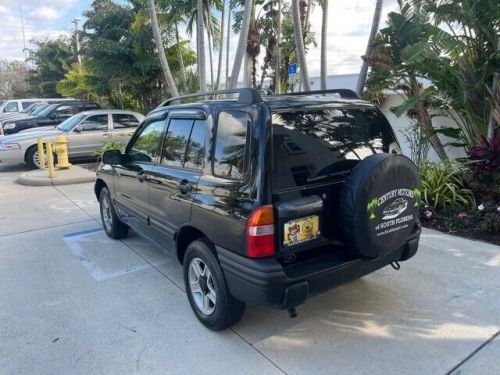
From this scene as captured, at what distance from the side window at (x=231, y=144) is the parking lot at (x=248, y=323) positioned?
1.32 meters

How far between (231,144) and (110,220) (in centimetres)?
316

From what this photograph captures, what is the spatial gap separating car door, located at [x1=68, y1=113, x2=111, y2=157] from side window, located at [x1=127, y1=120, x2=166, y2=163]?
24.3 ft

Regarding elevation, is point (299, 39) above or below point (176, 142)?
above

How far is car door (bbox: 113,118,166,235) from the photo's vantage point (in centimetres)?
407

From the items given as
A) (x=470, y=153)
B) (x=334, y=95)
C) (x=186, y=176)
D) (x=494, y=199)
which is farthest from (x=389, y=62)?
(x=186, y=176)

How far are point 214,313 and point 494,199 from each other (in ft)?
14.5

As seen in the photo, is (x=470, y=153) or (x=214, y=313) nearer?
(x=214, y=313)

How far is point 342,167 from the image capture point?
299 cm

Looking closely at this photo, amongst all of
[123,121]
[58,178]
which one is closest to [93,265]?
[58,178]

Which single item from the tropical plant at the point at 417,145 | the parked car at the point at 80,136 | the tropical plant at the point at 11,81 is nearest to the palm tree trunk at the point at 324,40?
the tropical plant at the point at 417,145

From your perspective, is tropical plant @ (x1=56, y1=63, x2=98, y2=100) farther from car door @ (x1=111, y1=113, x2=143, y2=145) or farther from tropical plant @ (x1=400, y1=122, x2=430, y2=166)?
tropical plant @ (x1=400, y1=122, x2=430, y2=166)

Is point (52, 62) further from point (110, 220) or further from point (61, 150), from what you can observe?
point (110, 220)

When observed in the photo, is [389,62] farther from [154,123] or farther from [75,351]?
[75,351]

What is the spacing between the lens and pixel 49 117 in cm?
1552
